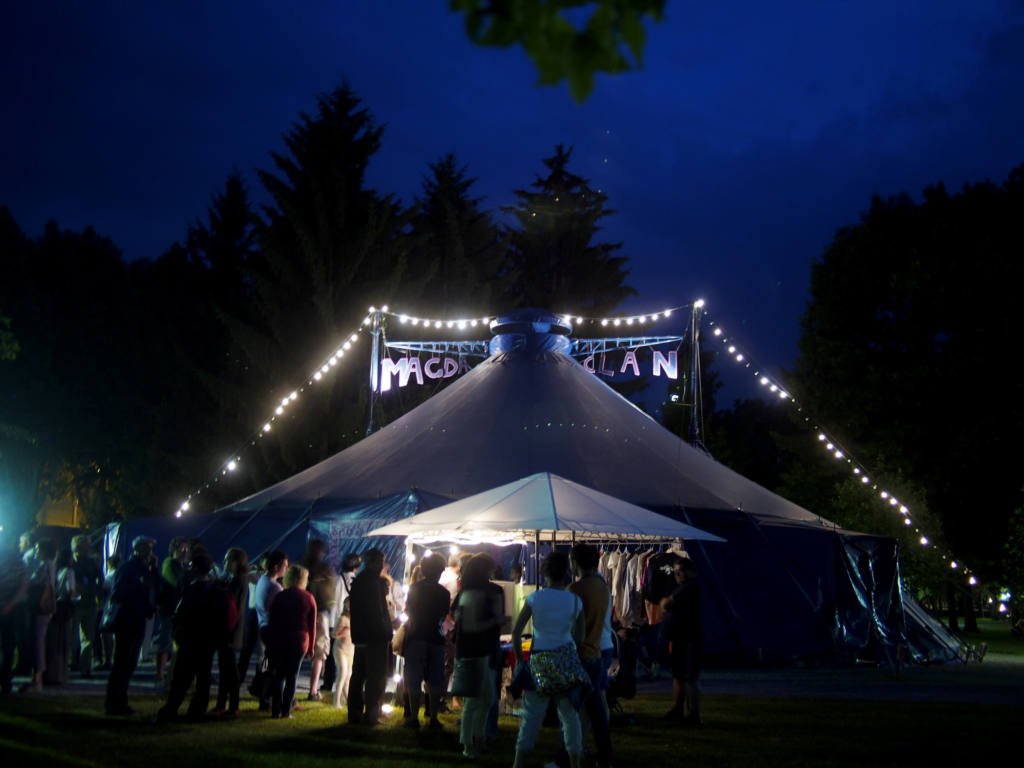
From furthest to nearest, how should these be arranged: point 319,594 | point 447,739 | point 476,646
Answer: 1. point 319,594
2. point 447,739
3. point 476,646

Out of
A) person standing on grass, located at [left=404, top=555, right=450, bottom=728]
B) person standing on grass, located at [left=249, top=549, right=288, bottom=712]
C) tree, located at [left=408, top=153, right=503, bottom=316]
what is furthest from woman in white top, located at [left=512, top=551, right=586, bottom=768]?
tree, located at [left=408, top=153, right=503, bottom=316]

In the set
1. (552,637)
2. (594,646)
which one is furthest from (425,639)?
(552,637)

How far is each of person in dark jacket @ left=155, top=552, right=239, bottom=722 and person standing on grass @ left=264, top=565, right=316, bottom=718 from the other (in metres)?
0.39

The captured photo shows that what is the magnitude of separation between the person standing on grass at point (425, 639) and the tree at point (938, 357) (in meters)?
14.4

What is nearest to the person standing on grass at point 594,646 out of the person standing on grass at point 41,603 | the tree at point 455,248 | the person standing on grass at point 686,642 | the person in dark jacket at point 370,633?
the person standing on grass at point 686,642

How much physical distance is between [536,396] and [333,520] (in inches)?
148

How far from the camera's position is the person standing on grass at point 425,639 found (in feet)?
23.9

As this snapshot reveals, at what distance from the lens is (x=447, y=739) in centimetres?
697

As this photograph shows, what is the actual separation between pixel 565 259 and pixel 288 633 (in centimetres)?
2662

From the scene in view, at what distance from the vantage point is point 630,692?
26.6 feet

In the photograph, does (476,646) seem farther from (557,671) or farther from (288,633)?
(288,633)

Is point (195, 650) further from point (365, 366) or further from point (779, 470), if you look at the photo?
point (779, 470)

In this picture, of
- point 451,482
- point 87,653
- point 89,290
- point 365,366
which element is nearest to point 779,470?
point 365,366

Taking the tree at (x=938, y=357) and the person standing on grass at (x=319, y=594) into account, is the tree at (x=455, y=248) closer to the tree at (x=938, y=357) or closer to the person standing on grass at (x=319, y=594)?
the tree at (x=938, y=357)
